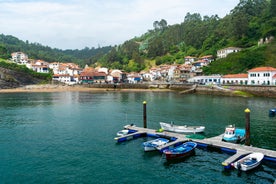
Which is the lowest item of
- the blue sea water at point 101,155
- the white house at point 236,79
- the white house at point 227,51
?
the blue sea water at point 101,155

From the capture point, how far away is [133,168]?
26875 millimetres

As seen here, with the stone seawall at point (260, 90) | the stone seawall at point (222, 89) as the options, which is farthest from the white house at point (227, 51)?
the stone seawall at point (260, 90)

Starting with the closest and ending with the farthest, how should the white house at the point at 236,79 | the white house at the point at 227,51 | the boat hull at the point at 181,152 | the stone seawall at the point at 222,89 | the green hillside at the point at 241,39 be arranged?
the boat hull at the point at 181,152 < the stone seawall at the point at 222,89 < the white house at the point at 236,79 < the green hillside at the point at 241,39 < the white house at the point at 227,51

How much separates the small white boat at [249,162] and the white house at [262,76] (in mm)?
74377

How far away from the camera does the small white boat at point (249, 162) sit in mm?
25670

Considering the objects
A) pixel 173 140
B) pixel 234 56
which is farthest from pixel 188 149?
pixel 234 56

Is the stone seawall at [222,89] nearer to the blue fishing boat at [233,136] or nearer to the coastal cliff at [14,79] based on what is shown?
the blue fishing boat at [233,136]

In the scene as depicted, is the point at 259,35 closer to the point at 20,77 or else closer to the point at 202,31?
the point at 202,31

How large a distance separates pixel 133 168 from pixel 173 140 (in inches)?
430

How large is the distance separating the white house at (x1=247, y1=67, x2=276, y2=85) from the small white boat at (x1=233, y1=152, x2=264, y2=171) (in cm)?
7438

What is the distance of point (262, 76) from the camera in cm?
9475

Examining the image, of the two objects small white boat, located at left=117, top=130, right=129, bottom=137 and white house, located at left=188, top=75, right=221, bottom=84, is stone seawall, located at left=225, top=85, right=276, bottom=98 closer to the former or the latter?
white house, located at left=188, top=75, right=221, bottom=84

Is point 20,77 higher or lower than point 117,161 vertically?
higher

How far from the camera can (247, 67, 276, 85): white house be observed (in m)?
91.3
